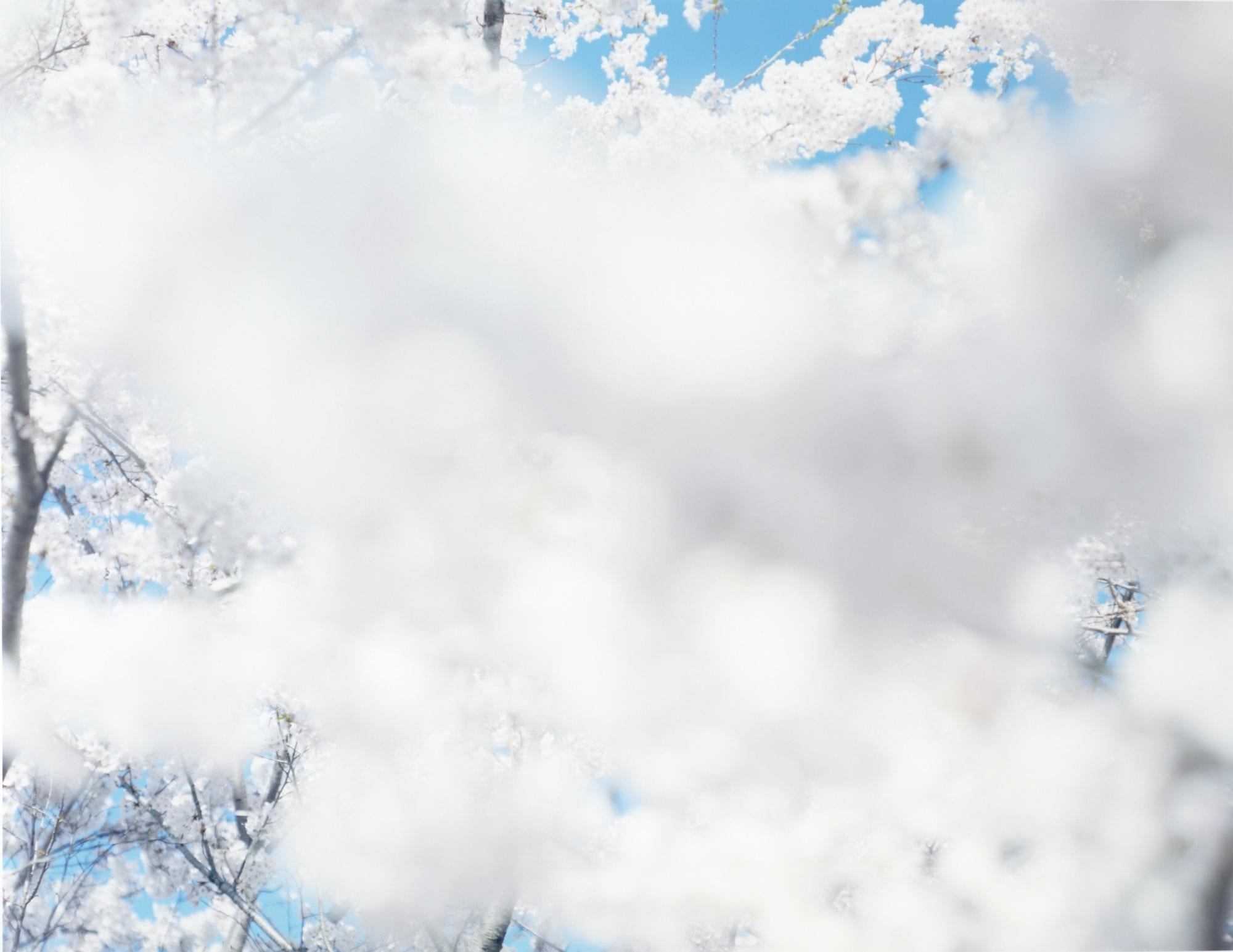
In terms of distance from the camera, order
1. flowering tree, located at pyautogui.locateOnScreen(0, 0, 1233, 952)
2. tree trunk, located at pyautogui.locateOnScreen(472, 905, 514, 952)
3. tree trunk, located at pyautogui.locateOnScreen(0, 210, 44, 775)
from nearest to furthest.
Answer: flowering tree, located at pyautogui.locateOnScreen(0, 0, 1233, 952) → tree trunk, located at pyautogui.locateOnScreen(0, 210, 44, 775) → tree trunk, located at pyautogui.locateOnScreen(472, 905, 514, 952)

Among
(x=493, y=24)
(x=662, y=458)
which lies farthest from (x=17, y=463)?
(x=493, y=24)

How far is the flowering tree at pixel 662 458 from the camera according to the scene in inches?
24.5

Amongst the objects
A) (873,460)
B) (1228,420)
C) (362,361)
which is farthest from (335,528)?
(1228,420)

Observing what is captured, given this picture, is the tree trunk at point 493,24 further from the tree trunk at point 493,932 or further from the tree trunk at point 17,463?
the tree trunk at point 493,932

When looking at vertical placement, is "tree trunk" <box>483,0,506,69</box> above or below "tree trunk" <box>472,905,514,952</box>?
above

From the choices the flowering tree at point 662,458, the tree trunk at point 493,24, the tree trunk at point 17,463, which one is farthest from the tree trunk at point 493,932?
the tree trunk at point 493,24

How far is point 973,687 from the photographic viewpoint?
25.3 inches

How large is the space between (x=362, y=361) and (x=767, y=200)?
0.50 metres

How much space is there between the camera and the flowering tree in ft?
2.04

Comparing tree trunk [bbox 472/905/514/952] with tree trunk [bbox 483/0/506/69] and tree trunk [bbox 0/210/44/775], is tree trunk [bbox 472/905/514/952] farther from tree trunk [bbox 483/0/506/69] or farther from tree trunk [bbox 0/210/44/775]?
tree trunk [bbox 483/0/506/69]

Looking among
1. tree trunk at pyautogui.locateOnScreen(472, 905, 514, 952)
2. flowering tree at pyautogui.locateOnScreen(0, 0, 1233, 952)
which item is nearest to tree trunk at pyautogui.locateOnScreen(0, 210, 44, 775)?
flowering tree at pyautogui.locateOnScreen(0, 0, 1233, 952)

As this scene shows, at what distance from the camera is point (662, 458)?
0.71 meters

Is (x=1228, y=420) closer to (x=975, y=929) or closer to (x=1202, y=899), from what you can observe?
(x=1202, y=899)

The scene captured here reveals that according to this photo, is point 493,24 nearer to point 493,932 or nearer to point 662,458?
point 662,458
